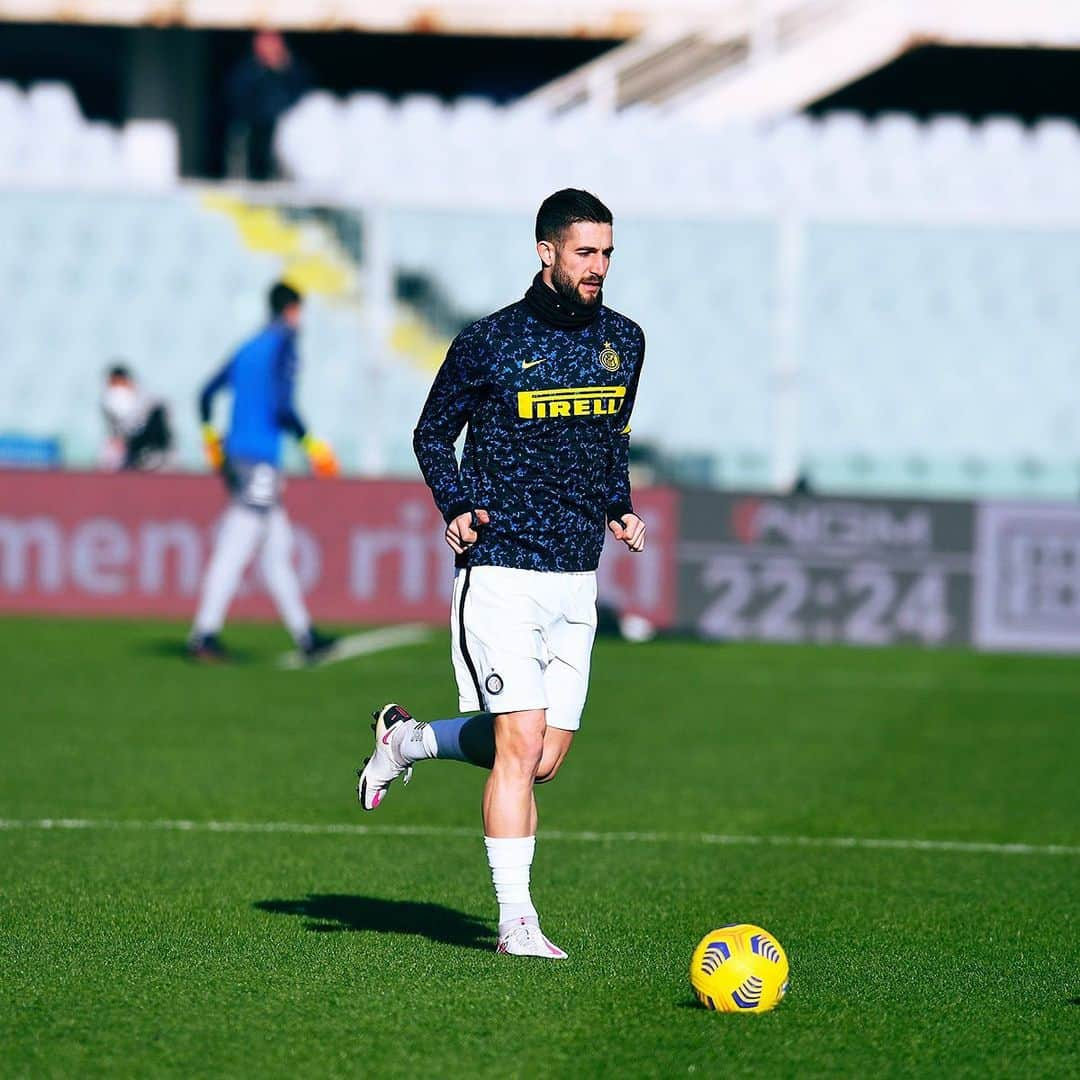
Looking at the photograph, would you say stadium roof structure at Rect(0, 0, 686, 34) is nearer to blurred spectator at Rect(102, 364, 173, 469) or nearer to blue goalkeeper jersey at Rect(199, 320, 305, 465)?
blurred spectator at Rect(102, 364, 173, 469)

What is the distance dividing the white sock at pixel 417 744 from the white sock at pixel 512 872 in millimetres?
→ 469

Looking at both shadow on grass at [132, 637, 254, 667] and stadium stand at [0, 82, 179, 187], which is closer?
shadow on grass at [132, 637, 254, 667]

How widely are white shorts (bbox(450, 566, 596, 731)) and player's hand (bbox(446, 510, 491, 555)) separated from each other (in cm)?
15

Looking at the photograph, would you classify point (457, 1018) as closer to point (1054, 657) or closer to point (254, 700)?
point (254, 700)

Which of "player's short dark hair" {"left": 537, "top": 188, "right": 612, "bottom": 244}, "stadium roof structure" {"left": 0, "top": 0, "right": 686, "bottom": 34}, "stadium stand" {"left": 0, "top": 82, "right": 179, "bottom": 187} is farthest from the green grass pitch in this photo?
"stadium roof structure" {"left": 0, "top": 0, "right": 686, "bottom": 34}

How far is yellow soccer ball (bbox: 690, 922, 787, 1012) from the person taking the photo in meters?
5.64

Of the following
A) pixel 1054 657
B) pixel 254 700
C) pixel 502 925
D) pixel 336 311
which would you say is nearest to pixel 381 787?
pixel 502 925

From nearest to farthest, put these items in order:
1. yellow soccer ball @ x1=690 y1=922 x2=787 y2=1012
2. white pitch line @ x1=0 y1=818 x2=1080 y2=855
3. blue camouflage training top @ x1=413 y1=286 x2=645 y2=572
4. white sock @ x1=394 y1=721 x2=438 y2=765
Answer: yellow soccer ball @ x1=690 y1=922 x2=787 y2=1012 < blue camouflage training top @ x1=413 y1=286 x2=645 y2=572 < white sock @ x1=394 y1=721 x2=438 y2=765 < white pitch line @ x1=0 y1=818 x2=1080 y2=855

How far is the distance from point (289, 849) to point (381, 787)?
158 cm

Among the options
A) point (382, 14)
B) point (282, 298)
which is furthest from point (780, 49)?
point (282, 298)

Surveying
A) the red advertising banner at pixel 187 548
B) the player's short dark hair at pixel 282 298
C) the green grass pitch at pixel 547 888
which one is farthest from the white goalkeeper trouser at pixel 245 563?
the red advertising banner at pixel 187 548

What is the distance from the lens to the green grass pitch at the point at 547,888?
532 cm

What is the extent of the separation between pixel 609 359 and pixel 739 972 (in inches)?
69.7

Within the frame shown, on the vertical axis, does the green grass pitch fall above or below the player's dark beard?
below
